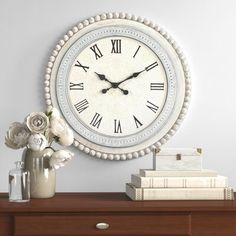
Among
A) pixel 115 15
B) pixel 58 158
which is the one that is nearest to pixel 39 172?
pixel 58 158

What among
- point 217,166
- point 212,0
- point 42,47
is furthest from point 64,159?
point 212,0

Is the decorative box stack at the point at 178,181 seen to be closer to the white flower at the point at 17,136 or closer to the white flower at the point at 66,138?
the white flower at the point at 66,138

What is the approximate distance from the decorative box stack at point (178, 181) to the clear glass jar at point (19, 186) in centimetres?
41

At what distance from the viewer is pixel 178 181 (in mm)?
2287

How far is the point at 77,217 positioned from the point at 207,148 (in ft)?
2.64

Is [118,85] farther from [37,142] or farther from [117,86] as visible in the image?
[37,142]

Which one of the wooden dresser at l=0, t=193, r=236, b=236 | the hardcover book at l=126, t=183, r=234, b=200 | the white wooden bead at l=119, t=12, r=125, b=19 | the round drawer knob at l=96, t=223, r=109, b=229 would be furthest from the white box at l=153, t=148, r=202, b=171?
the white wooden bead at l=119, t=12, r=125, b=19

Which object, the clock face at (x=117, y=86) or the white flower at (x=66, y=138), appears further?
the clock face at (x=117, y=86)

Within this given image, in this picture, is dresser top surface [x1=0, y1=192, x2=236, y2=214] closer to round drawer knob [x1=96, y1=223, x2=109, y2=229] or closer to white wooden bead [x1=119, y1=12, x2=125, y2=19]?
round drawer knob [x1=96, y1=223, x2=109, y2=229]

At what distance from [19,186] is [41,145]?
179 millimetres

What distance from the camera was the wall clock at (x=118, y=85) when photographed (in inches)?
102

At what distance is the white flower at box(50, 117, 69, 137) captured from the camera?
92.6 inches

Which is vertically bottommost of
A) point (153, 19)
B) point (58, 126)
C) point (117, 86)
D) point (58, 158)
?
point (58, 158)

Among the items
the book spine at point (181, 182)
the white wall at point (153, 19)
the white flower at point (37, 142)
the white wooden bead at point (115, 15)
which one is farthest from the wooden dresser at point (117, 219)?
the white wooden bead at point (115, 15)
